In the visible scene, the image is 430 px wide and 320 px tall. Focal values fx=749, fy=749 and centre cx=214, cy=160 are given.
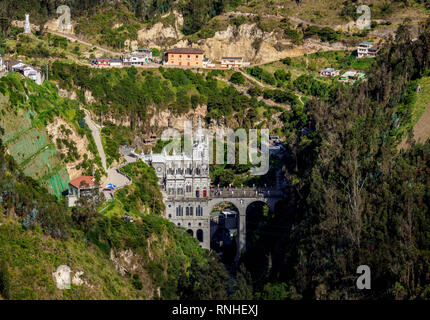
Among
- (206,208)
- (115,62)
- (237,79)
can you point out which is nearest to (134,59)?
(115,62)

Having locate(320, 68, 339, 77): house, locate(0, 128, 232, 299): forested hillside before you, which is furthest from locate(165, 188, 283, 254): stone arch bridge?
locate(320, 68, 339, 77): house

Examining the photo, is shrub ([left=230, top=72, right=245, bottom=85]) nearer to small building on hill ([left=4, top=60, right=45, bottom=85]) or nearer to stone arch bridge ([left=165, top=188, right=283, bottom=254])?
stone arch bridge ([left=165, top=188, right=283, bottom=254])

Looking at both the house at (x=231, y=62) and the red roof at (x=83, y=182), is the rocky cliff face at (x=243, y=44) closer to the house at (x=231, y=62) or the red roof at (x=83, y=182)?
the house at (x=231, y=62)

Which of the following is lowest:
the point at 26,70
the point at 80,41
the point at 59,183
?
the point at 59,183

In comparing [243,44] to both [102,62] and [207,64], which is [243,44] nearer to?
[207,64]

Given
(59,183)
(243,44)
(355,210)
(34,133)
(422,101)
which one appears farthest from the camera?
(243,44)

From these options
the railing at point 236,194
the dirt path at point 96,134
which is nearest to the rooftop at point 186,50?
the dirt path at point 96,134

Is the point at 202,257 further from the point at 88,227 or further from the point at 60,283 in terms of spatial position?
the point at 60,283
